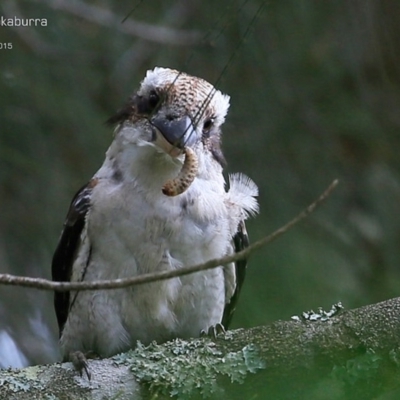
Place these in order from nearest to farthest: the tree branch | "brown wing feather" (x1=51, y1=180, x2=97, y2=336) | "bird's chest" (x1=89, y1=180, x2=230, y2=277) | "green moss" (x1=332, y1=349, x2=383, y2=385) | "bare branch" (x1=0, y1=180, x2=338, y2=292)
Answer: "bare branch" (x1=0, y1=180, x2=338, y2=292) → "green moss" (x1=332, y1=349, x2=383, y2=385) → the tree branch → "bird's chest" (x1=89, y1=180, x2=230, y2=277) → "brown wing feather" (x1=51, y1=180, x2=97, y2=336)

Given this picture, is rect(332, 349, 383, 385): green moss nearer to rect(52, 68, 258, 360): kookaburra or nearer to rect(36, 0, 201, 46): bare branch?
rect(52, 68, 258, 360): kookaburra

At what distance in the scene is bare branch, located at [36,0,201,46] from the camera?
2.98 metres

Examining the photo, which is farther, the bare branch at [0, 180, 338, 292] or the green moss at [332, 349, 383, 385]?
the green moss at [332, 349, 383, 385]

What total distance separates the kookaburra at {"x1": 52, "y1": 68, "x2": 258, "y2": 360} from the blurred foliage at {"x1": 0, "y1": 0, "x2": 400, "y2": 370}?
0.09 m

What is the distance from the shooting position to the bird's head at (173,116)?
2971 mm

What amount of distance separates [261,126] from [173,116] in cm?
32

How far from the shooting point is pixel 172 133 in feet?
9.80

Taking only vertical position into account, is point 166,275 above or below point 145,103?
below

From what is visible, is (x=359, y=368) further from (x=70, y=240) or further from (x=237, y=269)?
(x=70, y=240)

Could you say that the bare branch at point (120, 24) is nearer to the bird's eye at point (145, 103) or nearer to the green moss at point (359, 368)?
the bird's eye at point (145, 103)

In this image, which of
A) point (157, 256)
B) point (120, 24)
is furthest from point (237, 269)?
point (120, 24)

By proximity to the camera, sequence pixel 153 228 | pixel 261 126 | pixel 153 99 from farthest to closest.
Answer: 1. pixel 153 99
2. pixel 153 228
3. pixel 261 126

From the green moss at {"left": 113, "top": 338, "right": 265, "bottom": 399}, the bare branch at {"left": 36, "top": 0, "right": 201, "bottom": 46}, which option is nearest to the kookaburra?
the bare branch at {"left": 36, "top": 0, "right": 201, "bottom": 46}

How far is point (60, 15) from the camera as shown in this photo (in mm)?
3176
